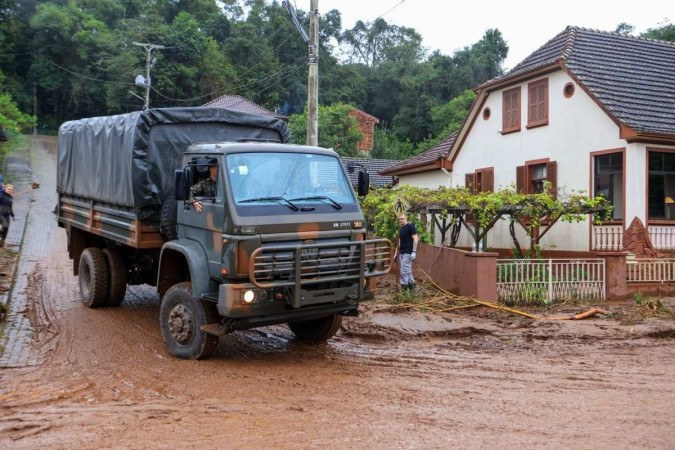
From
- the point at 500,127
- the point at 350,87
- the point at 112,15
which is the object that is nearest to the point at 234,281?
the point at 500,127

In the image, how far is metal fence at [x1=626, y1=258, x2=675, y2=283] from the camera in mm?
13328

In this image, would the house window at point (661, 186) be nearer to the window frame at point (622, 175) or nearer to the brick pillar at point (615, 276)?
the window frame at point (622, 175)

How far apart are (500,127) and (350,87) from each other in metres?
35.9

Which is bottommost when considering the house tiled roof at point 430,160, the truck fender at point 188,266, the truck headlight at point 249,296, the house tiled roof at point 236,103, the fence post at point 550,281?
the fence post at point 550,281

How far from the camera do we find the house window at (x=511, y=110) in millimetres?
19625

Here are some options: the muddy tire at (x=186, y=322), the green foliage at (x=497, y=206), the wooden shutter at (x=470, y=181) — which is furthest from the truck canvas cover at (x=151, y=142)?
the wooden shutter at (x=470, y=181)

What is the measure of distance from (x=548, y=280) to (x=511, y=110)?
890cm

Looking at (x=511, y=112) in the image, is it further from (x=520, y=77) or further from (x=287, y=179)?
(x=287, y=179)

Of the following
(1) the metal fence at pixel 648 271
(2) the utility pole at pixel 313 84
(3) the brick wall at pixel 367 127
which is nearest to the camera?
(1) the metal fence at pixel 648 271

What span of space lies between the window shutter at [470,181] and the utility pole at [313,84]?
694 centimetres

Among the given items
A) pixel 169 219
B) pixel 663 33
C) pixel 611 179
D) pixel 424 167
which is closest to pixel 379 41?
pixel 663 33

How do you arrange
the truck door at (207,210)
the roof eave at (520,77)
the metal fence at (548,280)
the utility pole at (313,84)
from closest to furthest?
the truck door at (207,210)
the metal fence at (548,280)
the utility pole at (313,84)
the roof eave at (520,77)

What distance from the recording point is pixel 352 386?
6.62 m

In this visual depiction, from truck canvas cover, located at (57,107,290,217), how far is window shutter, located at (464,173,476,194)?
1234cm
